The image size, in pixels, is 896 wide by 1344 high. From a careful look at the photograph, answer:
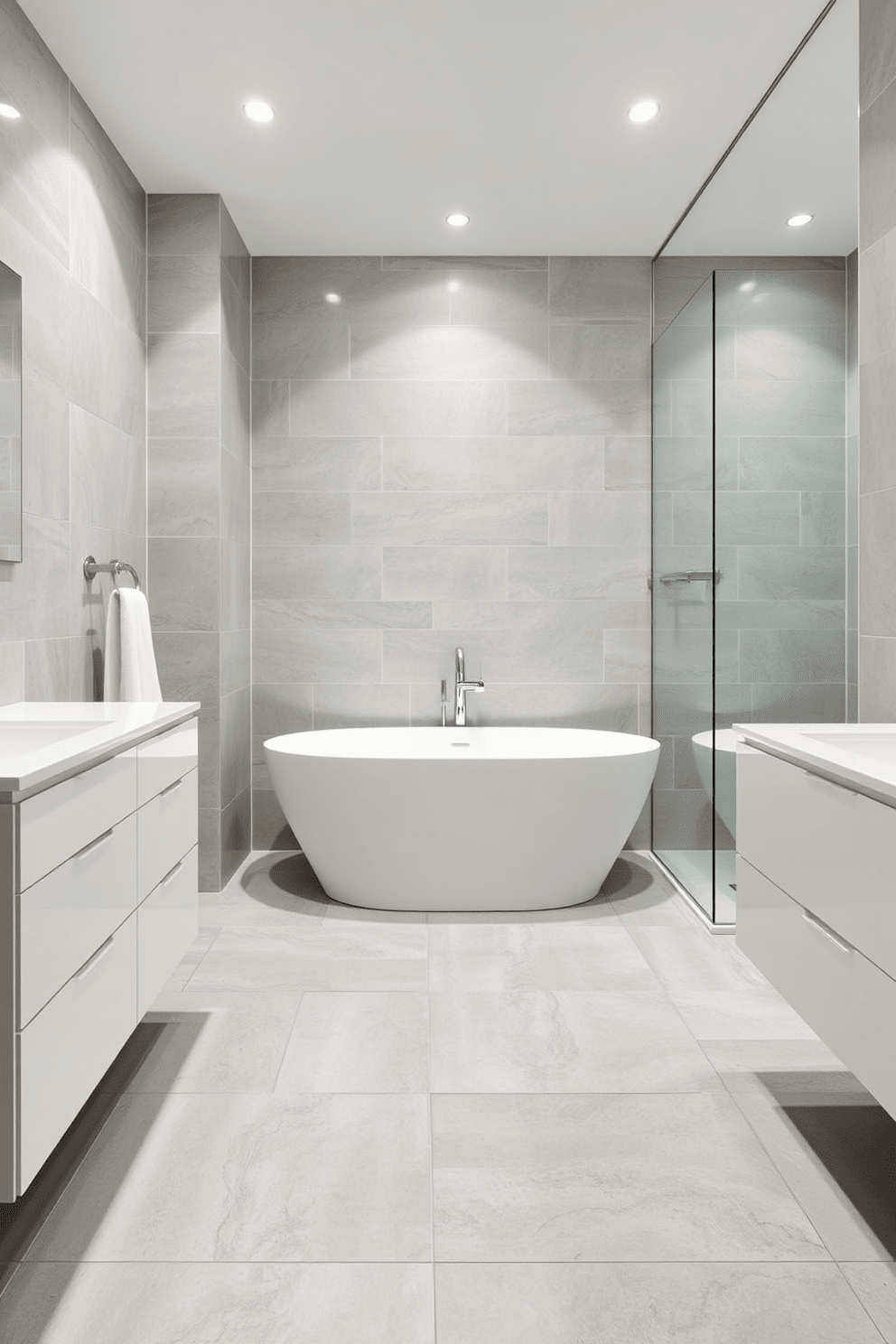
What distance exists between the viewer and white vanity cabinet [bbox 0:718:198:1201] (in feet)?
4.25

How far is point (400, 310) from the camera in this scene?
13.6ft

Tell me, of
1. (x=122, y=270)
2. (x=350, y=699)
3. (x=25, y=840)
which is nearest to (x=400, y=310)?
(x=122, y=270)

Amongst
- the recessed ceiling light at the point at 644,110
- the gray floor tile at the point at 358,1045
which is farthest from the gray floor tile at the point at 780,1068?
the recessed ceiling light at the point at 644,110

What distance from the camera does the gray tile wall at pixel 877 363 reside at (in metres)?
2.15

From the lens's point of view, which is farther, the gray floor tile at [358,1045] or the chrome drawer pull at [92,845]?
the gray floor tile at [358,1045]

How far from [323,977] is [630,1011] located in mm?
876

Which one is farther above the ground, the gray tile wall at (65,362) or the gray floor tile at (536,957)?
the gray tile wall at (65,362)

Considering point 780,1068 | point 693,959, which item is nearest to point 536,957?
point 693,959

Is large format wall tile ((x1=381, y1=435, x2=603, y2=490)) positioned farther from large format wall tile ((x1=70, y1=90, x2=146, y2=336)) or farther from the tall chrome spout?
large format wall tile ((x1=70, y1=90, x2=146, y2=336))

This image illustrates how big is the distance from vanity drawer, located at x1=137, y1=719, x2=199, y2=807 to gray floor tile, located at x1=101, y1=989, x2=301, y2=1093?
0.66m

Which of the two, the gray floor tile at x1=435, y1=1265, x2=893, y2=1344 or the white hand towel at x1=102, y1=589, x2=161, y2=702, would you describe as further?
the white hand towel at x1=102, y1=589, x2=161, y2=702

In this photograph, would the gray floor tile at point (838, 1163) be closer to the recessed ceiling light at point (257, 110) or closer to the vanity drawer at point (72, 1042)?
the vanity drawer at point (72, 1042)

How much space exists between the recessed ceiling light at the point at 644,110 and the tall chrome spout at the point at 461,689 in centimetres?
204

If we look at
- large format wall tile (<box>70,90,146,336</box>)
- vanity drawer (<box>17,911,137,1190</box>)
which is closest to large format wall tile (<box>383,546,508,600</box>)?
large format wall tile (<box>70,90,146,336</box>)
